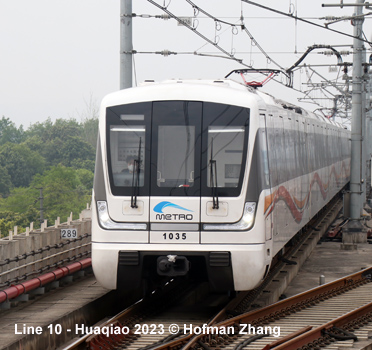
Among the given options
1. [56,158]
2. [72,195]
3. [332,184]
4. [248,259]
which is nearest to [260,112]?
[248,259]

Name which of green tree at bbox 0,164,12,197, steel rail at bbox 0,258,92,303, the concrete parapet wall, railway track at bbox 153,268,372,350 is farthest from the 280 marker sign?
green tree at bbox 0,164,12,197

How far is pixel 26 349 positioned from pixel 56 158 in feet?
407

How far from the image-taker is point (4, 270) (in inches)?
430

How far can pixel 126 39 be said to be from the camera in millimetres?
15781

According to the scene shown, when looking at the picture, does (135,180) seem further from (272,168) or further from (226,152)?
(272,168)

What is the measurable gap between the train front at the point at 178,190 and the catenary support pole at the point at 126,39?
436 cm

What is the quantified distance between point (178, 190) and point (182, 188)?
0.18 ft

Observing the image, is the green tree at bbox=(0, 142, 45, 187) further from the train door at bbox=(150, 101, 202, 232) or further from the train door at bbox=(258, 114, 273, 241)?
the train door at bbox=(150, 101, 202, 232)

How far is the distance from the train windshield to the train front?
1 cm

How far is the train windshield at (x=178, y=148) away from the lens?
10.9 meters

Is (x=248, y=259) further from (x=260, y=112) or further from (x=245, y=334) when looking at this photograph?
(x=260, y=112)

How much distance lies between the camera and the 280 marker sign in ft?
42.9

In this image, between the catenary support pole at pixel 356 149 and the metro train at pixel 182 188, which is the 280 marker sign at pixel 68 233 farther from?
the catenary support pole at pixel 356 149

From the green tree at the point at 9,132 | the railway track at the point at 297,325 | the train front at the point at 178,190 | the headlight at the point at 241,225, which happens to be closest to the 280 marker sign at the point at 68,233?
the train front at the point at 178,190
